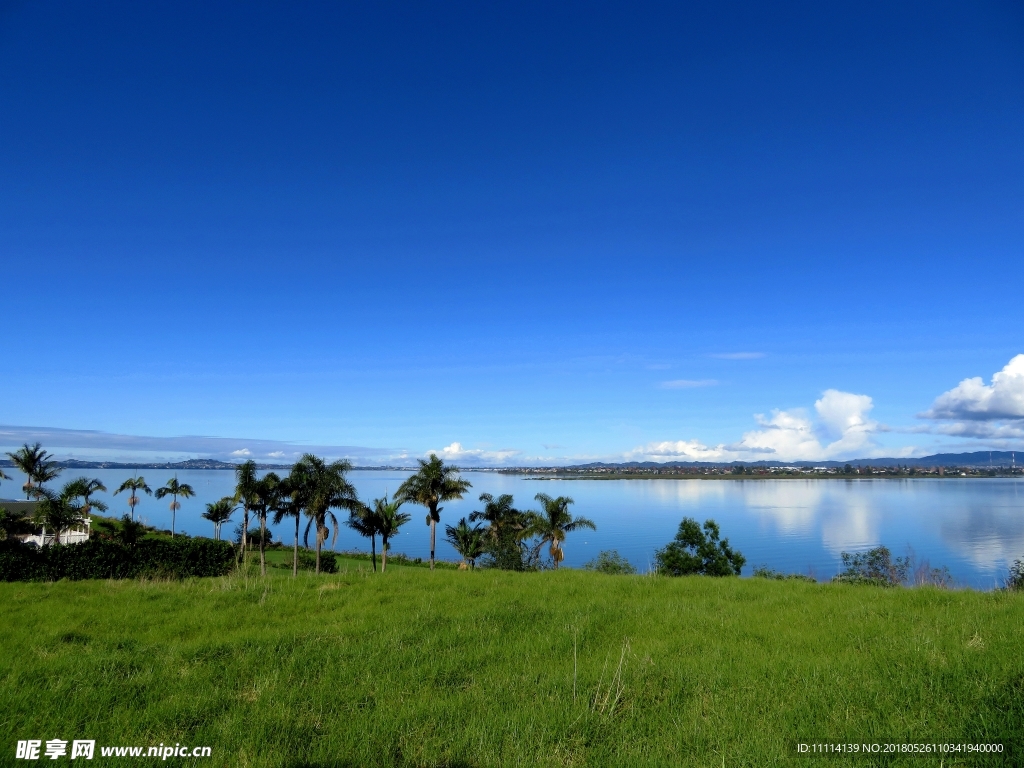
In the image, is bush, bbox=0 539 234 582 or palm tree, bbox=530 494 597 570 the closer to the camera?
bush, bbox=0 539 234 582

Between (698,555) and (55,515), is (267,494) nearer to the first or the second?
(55,515)

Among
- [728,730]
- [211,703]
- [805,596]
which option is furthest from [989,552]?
[211,703]

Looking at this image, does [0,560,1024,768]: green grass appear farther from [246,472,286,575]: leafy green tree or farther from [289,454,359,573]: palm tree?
[246,472,286,575]: leafy green tree

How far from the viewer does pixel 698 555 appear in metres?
41.5

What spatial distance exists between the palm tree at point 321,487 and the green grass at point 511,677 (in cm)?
2613

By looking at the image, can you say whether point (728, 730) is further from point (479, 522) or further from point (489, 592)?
point (479, 522)

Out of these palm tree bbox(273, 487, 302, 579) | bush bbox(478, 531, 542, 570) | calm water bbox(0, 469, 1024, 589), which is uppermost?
palm tree bbox(273, 487, 302, 579)

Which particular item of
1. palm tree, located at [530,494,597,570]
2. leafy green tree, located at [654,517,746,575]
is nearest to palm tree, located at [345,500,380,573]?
palm tree, located at [530,494,597,570]

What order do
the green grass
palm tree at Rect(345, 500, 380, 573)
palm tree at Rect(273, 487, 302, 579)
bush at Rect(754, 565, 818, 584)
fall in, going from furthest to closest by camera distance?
palm tree at Rect(345, 500, 380, 573)
palm tree at Rect(273, 487, 302, 579)
bush at Rect(754, 565, 818, 584)
the green grass

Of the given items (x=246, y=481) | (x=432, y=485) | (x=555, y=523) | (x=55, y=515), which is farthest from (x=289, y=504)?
(x=555, y=523)

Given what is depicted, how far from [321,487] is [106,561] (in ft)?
45.1

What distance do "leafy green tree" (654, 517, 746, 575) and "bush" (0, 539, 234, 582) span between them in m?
29.5

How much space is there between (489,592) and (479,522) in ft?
137

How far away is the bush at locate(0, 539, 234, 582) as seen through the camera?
2541 centimetres
